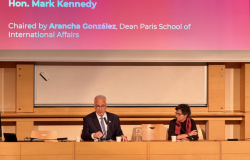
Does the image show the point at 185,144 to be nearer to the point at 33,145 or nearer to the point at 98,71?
the point at 33,145

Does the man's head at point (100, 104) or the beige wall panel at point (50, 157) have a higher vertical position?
the man's head at point (100, 104)

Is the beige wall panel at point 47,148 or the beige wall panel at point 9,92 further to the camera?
the beige wall panel at point 9,92

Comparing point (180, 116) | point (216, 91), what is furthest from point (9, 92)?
point (216, 91)

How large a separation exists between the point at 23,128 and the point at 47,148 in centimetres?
210

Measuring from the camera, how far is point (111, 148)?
10.6 ft

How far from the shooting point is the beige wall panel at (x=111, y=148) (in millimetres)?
3223

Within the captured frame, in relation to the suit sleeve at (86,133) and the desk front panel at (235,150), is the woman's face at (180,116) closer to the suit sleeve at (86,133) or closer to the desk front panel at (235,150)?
the desk front panel at (235,150)

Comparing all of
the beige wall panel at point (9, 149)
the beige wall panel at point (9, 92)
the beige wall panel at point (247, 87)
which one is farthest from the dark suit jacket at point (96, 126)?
the beige wall panel at point (247, 87)

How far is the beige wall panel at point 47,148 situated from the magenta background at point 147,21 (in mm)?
2149

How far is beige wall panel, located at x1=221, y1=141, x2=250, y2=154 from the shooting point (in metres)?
3.27

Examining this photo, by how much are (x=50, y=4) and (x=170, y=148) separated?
3.09 meters

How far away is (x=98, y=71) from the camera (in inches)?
207

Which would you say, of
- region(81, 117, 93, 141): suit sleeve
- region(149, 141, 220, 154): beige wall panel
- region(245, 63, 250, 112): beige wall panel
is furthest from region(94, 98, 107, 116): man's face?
region(245, 63, 250, 112): beige wall panel

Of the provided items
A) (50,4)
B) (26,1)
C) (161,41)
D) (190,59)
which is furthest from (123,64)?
(26,1)
